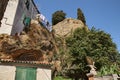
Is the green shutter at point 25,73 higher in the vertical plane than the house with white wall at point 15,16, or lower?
lower

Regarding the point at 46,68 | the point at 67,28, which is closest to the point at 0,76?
the point at 46,68

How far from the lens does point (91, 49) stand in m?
33.0

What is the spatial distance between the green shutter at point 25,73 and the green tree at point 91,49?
471 inches

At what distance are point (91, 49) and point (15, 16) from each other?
14.9 meters

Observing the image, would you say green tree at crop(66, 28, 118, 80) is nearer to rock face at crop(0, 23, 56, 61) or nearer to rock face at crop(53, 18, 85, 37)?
rock face at crop(0, 23, 56, 61)

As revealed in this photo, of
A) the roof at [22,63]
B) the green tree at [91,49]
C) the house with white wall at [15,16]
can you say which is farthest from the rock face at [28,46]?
the roof at [22,63]

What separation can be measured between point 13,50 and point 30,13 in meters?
10.8

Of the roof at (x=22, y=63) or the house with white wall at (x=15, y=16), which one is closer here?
the roof at (x=22, y=63)

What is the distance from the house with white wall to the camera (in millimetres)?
25125

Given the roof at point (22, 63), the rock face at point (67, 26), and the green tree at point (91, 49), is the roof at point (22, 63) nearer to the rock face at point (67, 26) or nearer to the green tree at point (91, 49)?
the green tree at point (91, 49)

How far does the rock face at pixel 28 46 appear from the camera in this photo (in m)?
25.2

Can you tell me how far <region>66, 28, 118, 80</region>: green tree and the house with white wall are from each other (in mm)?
10642

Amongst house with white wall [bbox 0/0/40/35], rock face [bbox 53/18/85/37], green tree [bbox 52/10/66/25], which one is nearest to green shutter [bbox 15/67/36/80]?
house with white wall [bbox 0/0/40/35]

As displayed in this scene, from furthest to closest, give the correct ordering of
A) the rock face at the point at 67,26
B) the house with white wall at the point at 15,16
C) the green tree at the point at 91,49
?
1. the rock face at the point at 67,26
2. the green tree at the point at 91,49
3. the house with white wall at the point at 15,16
